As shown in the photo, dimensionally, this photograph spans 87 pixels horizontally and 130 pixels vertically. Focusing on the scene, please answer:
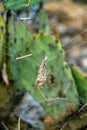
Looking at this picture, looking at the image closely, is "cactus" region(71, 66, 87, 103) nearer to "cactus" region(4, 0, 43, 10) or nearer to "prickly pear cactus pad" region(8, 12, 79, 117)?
"prickly pear cactus pad" region(8, 12, 79, 117)

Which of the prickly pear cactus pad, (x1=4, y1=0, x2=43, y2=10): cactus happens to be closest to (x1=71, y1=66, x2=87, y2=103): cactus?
the prickly pear cactus pad

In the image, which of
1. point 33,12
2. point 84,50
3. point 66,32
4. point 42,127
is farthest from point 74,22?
point 42,127

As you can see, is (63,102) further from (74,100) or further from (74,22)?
(74,22)

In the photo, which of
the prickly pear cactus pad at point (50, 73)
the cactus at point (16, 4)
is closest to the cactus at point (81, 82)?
the prickly pear cactus pad at point (50, 73)

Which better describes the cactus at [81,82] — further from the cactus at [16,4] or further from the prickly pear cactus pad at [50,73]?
the cactus at [16,4]

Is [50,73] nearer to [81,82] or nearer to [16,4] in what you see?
[81,82]

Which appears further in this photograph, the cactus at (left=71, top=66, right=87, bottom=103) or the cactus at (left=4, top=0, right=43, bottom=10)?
the cactus at (left=71, top=66, right=87, bottom=103)
